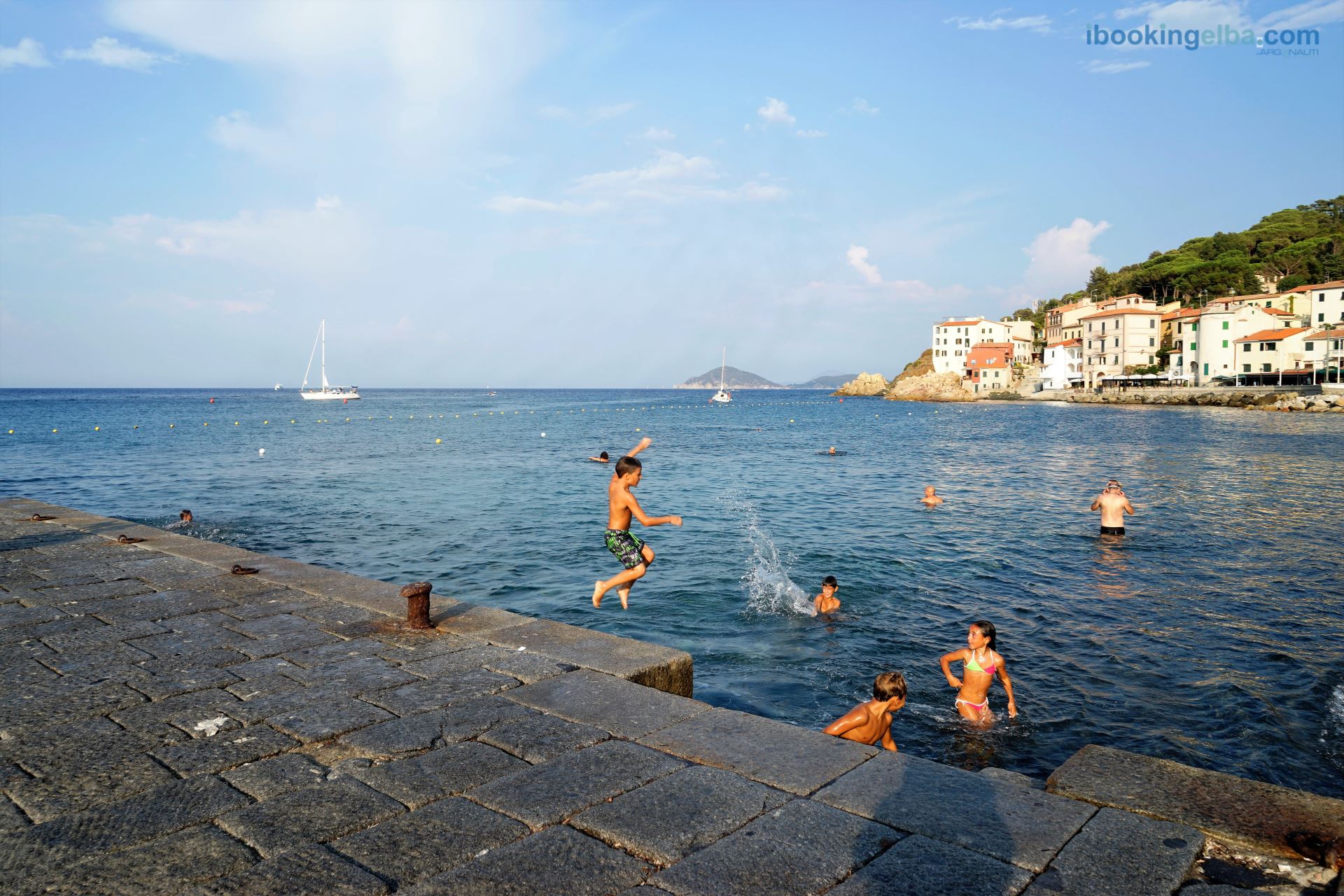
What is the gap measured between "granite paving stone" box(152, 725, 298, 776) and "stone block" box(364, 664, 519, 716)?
744mm

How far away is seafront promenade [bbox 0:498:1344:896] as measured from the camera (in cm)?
358

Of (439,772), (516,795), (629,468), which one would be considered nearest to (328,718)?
(439,772)

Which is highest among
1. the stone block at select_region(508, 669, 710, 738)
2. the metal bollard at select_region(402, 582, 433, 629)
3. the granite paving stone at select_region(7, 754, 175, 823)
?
the metal bollard at select_region(402, 582, 433, 629)

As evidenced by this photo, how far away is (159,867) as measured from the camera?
143 inches

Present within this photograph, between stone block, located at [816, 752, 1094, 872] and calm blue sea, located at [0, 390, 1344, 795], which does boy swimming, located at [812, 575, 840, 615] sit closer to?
calm blue sea, located at [0, 390, 1344, 795]

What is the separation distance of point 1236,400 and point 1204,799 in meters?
87.0

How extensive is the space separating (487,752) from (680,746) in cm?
121

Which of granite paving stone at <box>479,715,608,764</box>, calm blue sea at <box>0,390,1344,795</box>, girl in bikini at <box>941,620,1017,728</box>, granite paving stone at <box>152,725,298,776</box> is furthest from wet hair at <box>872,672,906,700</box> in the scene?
granite paving stone at <box>152,725,298,776</box>

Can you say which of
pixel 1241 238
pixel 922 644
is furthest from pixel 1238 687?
pixel 1241 238

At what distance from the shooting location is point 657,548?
1891cm

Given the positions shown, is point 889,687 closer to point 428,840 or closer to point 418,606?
point 418,606

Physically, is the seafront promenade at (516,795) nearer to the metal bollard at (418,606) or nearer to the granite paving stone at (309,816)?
the granite paving stone at (309,816)

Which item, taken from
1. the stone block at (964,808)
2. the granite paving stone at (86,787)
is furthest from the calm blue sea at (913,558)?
the granite paving stone at (86,787)

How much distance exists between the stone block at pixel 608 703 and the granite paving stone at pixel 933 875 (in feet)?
6.27
